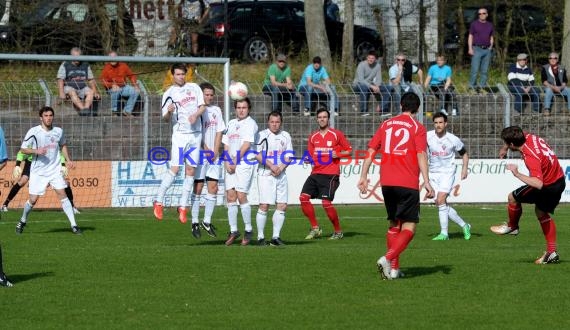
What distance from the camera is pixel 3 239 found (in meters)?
17.2

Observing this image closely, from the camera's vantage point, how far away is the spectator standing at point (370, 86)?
1059 inches

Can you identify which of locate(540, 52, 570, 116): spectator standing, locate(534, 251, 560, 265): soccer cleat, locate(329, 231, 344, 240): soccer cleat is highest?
locate(540, 52, 570, 116): spectator standing

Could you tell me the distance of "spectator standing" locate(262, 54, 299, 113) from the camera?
26.2 metres

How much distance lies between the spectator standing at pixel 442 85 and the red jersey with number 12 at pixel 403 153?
50.6ft

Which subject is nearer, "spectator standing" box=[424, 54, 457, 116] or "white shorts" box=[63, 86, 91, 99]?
"white shorts" box=[63, 86, 91, 99]

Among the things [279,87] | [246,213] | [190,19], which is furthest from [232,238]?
[190,19]

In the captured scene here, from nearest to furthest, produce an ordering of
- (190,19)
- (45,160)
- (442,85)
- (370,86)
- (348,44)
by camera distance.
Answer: (45,160) → (370,86) → (442,85) → (190,19) → (348,44)

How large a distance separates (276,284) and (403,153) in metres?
1.91

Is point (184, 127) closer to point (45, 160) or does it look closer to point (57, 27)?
→ point (45, 160)

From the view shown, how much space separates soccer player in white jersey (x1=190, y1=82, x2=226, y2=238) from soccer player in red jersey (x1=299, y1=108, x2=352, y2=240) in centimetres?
180

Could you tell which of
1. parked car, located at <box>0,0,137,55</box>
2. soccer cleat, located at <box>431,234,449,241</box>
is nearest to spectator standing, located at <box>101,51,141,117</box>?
parked car, located at <box>0,0,137,55</box>

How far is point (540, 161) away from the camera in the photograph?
13281 millimetres

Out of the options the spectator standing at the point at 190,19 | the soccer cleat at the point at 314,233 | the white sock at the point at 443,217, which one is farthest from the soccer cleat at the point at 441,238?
the spectator standing at the point at 190,19

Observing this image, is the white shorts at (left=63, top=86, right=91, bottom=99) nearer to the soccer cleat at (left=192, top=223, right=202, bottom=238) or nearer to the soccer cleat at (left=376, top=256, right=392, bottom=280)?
the soccer cleat at (left=192, top=223, right=202, bottom=238)
